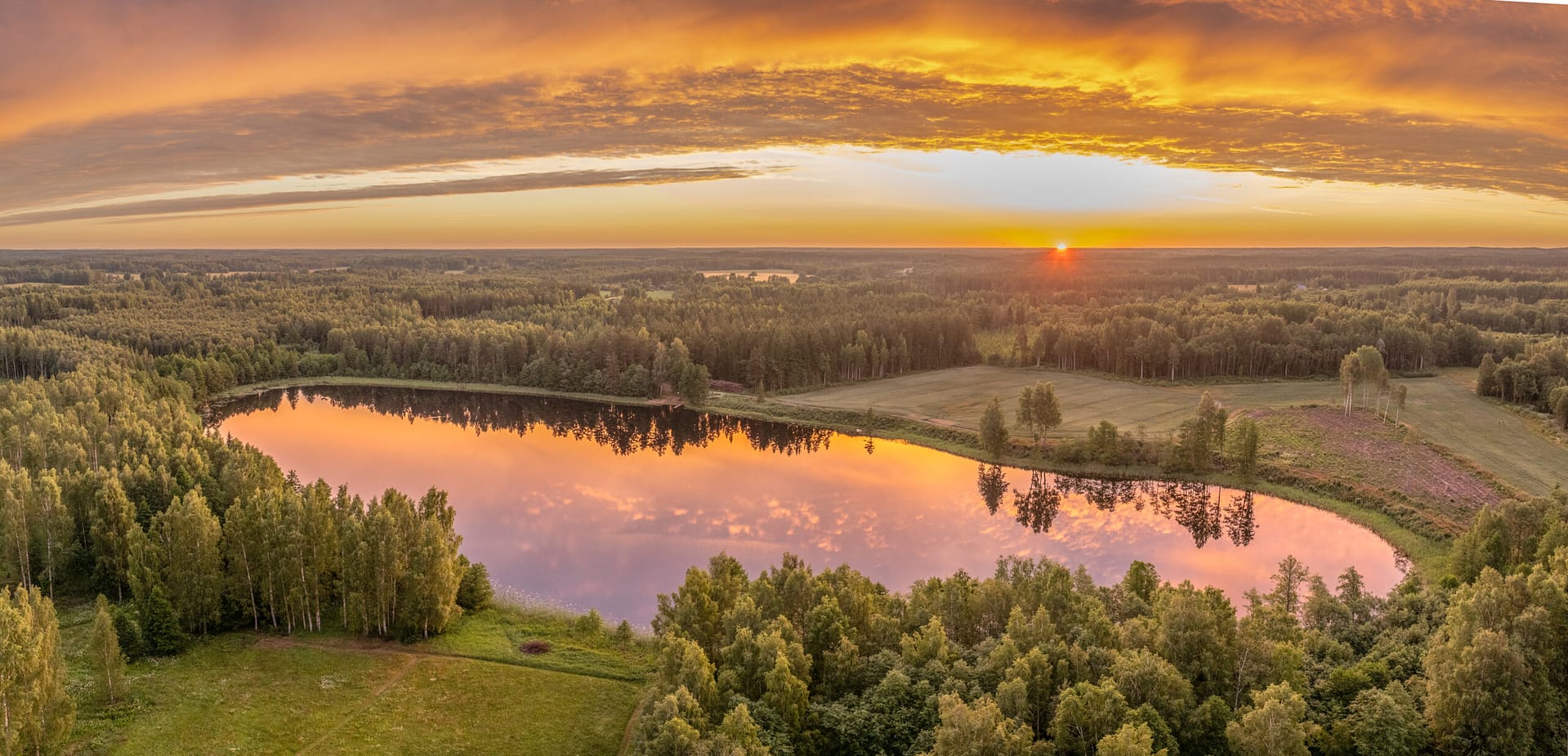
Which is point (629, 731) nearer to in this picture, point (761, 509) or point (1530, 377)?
point (761, 509)

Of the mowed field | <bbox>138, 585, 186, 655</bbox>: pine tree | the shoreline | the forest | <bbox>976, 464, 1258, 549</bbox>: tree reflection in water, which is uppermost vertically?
the forest

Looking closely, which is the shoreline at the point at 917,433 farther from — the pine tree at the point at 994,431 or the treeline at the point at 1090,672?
the treeline at the point at 1090,672

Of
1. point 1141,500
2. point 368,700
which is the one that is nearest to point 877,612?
point 368,700

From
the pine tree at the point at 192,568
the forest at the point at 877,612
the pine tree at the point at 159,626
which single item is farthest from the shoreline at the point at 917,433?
the pine tree at the point at 159,626

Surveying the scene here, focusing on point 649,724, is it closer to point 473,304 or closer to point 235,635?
point 235,635

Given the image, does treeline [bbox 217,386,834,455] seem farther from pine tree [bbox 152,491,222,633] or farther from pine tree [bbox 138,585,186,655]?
pine tree [bbox 138,585,186,655]

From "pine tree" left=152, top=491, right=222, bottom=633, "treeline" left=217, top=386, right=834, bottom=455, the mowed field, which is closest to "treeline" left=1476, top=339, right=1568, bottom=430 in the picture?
the mowed field
